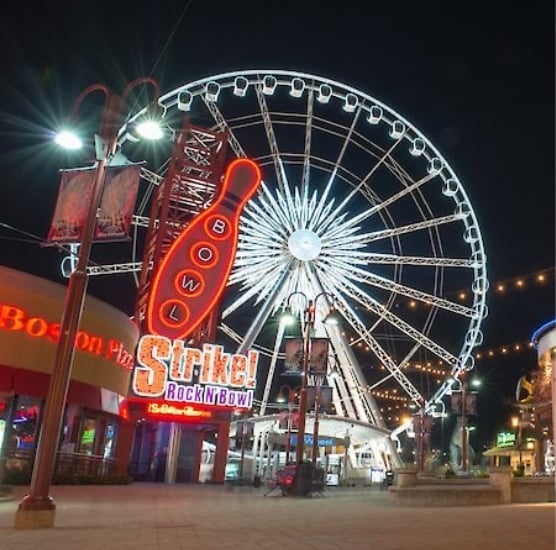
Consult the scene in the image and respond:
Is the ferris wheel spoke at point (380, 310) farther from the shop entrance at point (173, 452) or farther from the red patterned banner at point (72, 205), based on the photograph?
the red patterned banner at point (72, 205)

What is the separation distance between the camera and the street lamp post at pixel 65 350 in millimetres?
10430

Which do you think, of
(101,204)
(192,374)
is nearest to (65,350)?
(101,204)

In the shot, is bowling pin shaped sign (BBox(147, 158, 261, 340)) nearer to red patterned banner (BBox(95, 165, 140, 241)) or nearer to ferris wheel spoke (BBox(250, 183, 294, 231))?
ferris wheel spoke (BBox(250, 183, 294, 231))

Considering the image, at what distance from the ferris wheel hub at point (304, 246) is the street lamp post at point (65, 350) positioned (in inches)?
751

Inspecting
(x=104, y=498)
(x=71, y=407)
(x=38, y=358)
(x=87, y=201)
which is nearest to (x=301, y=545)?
(x=87, y=201)

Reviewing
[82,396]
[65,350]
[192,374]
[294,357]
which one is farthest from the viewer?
[192,374]

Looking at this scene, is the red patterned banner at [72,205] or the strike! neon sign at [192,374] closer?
the red patterned banner at [72,205]

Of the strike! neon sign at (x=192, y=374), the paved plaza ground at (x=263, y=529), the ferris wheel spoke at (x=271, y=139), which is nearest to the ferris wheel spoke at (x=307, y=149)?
the ferris wheel spoke at (x=271, y=139)

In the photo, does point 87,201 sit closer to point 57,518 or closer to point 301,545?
point 57,518

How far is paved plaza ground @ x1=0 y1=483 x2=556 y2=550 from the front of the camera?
9.25 m

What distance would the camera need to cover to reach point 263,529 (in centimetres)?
1142

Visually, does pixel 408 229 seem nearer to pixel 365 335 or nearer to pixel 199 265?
pixel 365 335

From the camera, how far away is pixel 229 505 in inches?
685

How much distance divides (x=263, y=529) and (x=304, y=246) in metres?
21.6
